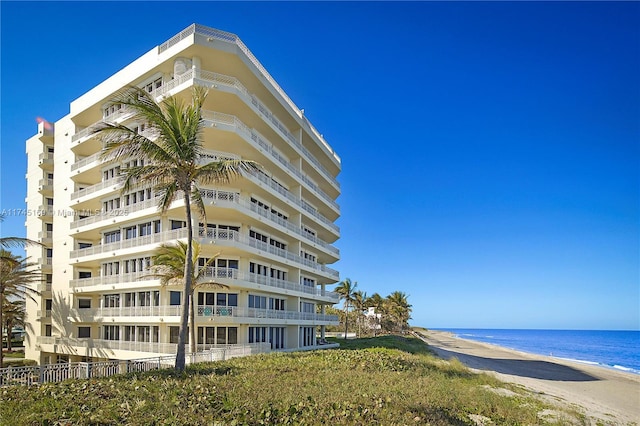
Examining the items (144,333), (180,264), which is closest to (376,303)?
(144,333)

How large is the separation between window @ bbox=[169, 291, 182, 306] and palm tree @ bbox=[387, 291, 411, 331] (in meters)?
69.9

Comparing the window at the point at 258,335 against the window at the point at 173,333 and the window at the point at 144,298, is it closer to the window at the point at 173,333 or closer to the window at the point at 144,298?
the window at the point at 173,333

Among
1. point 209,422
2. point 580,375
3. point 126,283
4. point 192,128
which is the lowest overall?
point 580,375

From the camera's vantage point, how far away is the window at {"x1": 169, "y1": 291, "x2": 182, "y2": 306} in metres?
31.5

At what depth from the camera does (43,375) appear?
1812 cm

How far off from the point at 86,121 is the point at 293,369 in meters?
32.6

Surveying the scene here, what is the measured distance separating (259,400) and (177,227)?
21.0 meters

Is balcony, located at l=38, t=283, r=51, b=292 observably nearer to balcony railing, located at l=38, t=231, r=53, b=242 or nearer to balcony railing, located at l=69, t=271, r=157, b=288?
balcony railing, located at l=38, t=231, r=53, b=242

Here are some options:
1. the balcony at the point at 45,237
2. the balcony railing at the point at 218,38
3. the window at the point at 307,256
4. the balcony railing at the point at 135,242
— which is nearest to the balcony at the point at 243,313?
the balcony railing at the point at 135,242

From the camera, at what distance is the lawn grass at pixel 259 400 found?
37.7 ft

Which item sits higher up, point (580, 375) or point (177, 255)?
point (177, 255)

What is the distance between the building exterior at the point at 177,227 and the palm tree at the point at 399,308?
49708mm

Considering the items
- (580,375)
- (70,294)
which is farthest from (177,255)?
(580,375)

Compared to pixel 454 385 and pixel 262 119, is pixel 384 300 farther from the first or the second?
pixel 454 385
